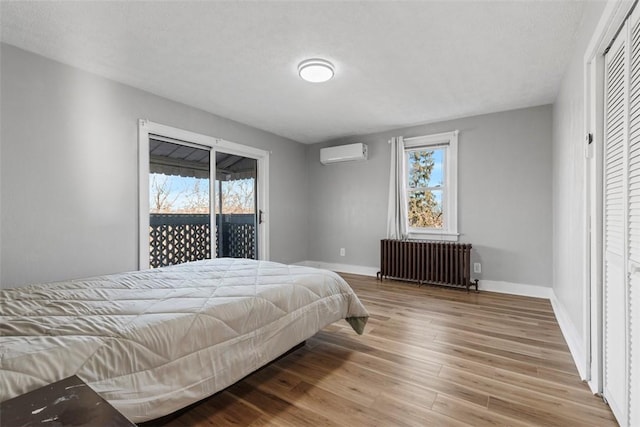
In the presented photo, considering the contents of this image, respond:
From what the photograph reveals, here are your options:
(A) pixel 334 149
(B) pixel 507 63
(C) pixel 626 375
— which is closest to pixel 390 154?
(A) pixel 334 149

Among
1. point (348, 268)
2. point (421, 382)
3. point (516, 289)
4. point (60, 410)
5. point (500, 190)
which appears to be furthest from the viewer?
point (348, 268)

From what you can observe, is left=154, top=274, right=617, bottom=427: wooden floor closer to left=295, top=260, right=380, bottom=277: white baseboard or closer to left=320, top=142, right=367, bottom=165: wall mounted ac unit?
left=295, top=260, right=380, bottom=277: white baseboard

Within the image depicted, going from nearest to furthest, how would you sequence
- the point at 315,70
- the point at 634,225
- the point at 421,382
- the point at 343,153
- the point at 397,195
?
the point at 634,225 < the point at 421,382 < the point at 315,70 < the point at 397,195 < the point at 343,153

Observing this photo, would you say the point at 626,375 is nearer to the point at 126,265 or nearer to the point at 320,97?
the point at 320,97

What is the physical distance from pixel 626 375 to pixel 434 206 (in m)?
3.28

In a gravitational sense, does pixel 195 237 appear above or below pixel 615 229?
below

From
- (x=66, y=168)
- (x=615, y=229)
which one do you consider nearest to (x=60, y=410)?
(x=615, y=229)

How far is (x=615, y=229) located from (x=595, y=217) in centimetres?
23

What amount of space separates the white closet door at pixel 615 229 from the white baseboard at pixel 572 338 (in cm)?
29

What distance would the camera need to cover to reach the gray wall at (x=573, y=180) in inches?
78.6

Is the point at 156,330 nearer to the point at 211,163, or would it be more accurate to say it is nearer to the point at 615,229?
the point at 615,229

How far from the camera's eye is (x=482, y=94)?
11.0 ft

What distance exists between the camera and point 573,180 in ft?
7.62

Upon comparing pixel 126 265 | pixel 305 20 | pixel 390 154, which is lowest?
pixel 126 265
